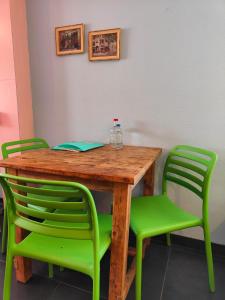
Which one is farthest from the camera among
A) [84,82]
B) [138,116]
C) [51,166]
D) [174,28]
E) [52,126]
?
[52,126]

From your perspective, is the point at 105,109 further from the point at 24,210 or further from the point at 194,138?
the point at 24,210

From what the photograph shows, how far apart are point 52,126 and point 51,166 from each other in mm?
903

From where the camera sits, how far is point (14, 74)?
179 centimetres

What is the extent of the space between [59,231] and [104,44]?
4.42 feet

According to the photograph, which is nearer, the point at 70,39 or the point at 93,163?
the point at 93,163

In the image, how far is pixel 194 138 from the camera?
1.52 meters

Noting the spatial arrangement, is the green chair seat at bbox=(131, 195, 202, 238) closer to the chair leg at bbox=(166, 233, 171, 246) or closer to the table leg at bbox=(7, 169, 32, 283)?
the chair leg at bbox=(166, 233, 171, 246)

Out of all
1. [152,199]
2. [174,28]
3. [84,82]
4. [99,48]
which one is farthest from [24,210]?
[174,28]

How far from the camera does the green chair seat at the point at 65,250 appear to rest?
2.92 ft

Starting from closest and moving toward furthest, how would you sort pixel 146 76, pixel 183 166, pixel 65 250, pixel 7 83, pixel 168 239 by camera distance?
1. pixel 65 250
2. pixel 183 166
3. pixel 146 76
4. pixel 168 239
5. pixel 7 83

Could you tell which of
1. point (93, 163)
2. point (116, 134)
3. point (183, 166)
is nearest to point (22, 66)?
point (116, 134)

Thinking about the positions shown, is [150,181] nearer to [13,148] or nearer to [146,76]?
[146,76]

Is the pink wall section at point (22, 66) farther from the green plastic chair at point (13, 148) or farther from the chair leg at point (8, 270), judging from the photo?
the chair leg at point (8, 270)

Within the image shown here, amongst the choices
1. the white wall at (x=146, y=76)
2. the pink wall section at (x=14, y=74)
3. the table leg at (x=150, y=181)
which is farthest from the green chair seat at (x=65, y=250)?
the pink wall section at (x=14, y=74)
